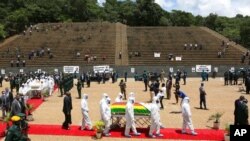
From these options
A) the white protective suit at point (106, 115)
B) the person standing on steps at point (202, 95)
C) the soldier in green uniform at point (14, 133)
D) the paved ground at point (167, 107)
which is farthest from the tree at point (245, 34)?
the soldier in green uniform at point (14, 133)

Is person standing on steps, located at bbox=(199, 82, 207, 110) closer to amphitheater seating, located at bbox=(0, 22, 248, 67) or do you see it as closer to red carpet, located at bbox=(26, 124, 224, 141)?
red carpet, located at bbox=(26, 124, 224, 141)

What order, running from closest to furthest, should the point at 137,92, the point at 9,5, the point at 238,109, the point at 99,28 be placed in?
the point at 238,109 → the point at 137,92 → the point at 99,28 → the point at 9,5

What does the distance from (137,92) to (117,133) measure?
18.1 meters

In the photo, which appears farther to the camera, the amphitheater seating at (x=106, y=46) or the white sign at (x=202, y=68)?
the amphitheater seating at (x=106, y=46)

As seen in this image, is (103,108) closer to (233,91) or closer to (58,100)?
(58,100)

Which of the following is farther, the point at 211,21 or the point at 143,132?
the point at 211,21

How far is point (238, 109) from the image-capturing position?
19703mm

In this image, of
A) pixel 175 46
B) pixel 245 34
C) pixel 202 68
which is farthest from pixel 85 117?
pixel 245 34

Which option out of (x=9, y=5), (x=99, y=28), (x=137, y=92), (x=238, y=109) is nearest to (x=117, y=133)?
(x=238, y=109)

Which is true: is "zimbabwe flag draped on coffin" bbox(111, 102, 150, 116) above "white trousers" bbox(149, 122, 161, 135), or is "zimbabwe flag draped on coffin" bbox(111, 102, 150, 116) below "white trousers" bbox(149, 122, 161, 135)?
above

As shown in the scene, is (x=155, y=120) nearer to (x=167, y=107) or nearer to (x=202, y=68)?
(x=167, y=107)

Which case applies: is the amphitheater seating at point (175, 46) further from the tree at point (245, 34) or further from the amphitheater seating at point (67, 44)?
the tree at point (245, 34)

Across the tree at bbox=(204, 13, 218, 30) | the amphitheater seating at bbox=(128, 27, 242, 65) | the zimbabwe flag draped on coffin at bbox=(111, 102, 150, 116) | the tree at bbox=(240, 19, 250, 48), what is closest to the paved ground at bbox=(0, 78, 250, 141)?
the zimbabwe flag draped on coffin at bbox=(111, 102, 150, 116)

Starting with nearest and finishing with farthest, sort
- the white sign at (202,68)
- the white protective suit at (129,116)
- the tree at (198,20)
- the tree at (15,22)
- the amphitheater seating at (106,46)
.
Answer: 1. the white protective suit at (129,116)
2. the white sign at (202,68)
3. the amphitheater seating at (106,46)
4. the tree at (15,22)
5. the tree at (198,20)
